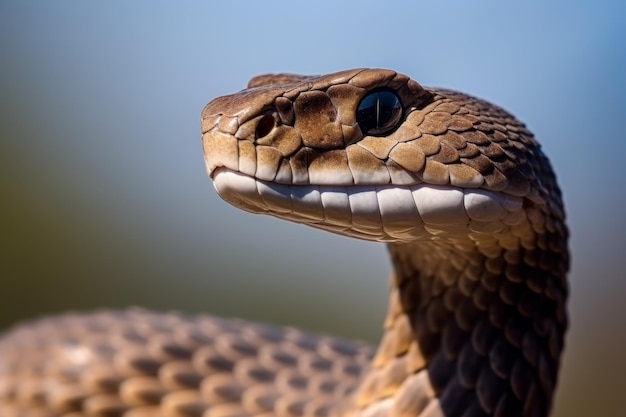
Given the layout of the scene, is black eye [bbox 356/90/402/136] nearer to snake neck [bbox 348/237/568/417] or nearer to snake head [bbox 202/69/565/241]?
snake head [bbox 202/69/565/241]

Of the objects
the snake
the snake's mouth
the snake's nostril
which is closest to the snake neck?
the snake

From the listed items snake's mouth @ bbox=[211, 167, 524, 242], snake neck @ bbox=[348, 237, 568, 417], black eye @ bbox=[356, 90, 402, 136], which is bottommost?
snake neck @ bbox=[348, 237, 568, 417]

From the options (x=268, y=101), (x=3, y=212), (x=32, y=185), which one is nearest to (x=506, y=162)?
(x=268, y=101)

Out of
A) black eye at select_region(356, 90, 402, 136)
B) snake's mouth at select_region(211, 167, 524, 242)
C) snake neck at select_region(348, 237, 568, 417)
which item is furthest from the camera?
snake neck at select_region(348, 237, 568, 417)

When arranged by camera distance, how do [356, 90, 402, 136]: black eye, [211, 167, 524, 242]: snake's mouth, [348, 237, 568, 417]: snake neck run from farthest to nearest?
1. [348, 237, 568, 417]: snake neck
2. [356, 90, 402, 136]: black eye
3. [211, 167, 524, 242]: snake's mouth

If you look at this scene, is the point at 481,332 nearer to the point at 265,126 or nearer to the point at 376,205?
the point at 376,205

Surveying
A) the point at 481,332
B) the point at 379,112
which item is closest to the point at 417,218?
the point at 379,112

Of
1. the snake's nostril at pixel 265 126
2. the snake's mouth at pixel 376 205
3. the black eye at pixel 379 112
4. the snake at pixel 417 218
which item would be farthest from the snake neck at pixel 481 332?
the snake's nostril at pixel 265 126
